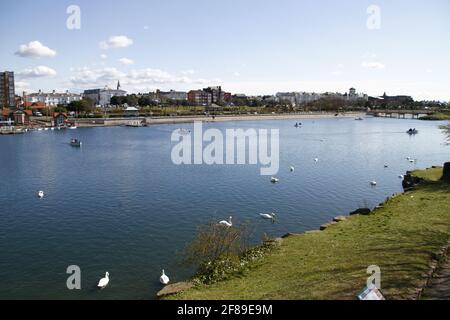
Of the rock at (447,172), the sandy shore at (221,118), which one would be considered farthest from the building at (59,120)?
the rock at (447,172)

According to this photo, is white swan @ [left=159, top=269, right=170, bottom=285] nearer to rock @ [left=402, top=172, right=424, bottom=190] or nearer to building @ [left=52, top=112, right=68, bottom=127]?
rock @ [left=402, top=172, right=424, bottom=190]

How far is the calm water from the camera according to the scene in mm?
17578

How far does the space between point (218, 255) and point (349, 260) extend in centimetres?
535

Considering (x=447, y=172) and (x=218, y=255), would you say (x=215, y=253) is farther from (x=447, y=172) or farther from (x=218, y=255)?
(x=447, y=172)

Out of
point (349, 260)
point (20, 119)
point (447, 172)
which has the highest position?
point (20, 119)

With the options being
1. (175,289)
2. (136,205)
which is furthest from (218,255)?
(136,205)

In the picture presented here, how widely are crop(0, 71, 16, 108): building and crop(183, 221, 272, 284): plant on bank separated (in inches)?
6371

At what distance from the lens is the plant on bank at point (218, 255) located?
14688mm

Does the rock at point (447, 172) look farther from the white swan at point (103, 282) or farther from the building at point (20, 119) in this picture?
the building at point (20, 119)

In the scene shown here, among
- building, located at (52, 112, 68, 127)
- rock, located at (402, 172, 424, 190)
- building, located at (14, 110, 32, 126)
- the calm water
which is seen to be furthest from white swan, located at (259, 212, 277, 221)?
building, located at (14, 110, 32, 126)

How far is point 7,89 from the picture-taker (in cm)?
15675

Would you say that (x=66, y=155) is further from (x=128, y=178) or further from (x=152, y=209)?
(x=152, y=209)
